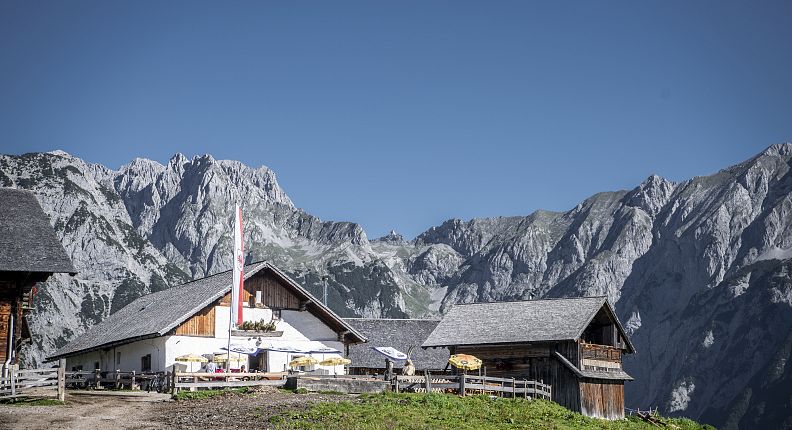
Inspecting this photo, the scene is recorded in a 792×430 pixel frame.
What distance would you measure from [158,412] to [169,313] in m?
21.1

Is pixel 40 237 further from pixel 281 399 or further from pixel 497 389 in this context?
pixel 497 389

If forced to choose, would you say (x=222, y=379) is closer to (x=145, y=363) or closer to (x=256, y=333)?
(x=256, y=333)

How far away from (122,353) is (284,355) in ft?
32.4

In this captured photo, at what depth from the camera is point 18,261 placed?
43.3 m

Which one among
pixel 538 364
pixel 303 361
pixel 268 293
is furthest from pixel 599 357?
pixel 268 293

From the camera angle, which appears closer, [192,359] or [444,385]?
[444,385]

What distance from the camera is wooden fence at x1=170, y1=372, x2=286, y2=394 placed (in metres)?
39.6

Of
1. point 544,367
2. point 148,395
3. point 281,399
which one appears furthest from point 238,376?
point 544,367

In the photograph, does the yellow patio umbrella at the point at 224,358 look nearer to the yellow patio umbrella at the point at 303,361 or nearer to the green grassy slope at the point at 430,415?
the yellow patio umbrella at the point at 303,361

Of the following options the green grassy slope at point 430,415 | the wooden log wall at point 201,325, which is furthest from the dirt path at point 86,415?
the wooden log wall at point 201,325

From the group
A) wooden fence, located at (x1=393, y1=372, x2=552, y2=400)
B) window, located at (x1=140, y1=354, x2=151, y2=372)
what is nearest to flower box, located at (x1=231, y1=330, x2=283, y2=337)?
window, located at (x1=140, y1=354, x2=151, y2=372)

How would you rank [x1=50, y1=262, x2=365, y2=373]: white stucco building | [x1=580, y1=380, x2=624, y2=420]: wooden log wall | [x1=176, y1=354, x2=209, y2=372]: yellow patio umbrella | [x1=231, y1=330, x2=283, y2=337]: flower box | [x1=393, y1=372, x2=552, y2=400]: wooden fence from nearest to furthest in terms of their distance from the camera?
[x1=393, y1=372, x2=552, y2=400]: wooden fence < [x1=176, y1=354, x2=209, y2=372]: yellow patio umbrella < [x1=50, y1=262, x2=365, y2=373]: white stucco building < [x1=231, y1=330, x2=283, y2=337]: flower box < [x1=580, y1=380, x2=624, y2=420]: wooden log wall

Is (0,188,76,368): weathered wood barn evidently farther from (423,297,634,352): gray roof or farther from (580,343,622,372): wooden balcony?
(580,343,622,372): wooden balcony

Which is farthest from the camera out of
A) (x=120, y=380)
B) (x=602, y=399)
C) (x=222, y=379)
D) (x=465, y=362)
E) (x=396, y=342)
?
(x=396, y=342)
